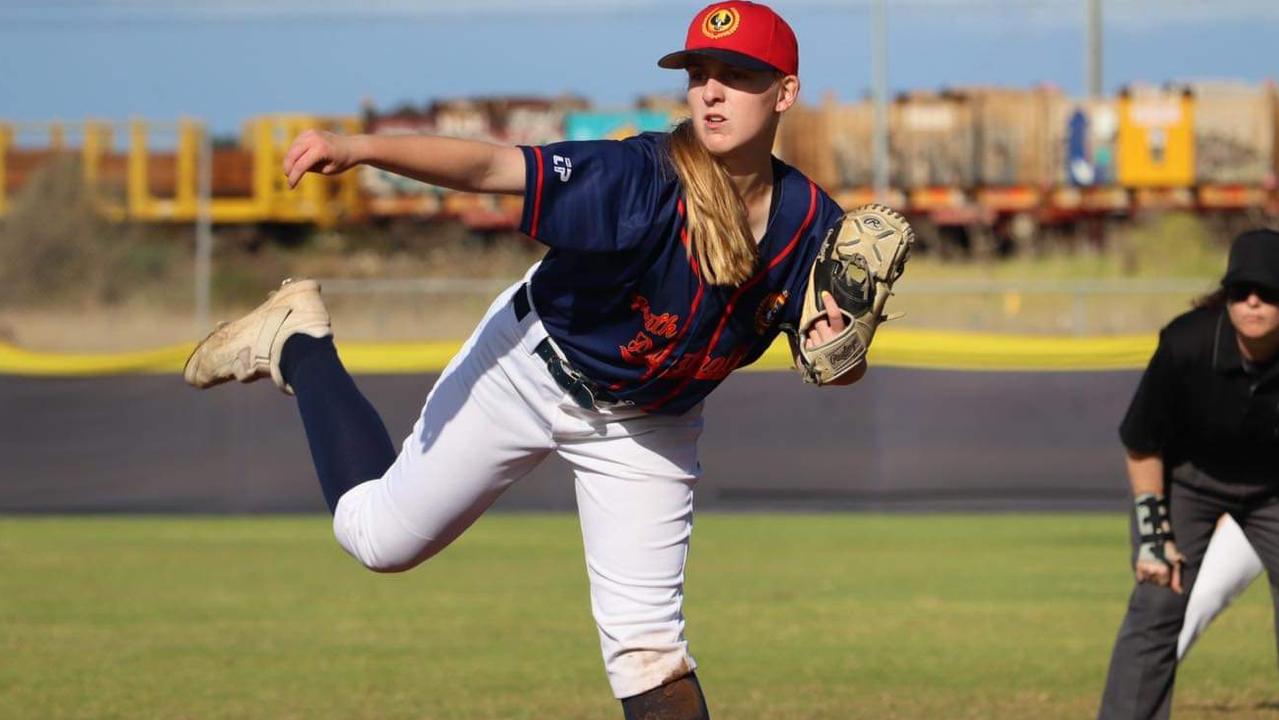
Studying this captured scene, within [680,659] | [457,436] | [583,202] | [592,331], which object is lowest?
[680,659]

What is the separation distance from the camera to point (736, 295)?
452 centimetres

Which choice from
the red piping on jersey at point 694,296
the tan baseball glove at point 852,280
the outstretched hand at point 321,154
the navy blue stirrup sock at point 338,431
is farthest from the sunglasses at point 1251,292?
the outstretched hand at point 321,154

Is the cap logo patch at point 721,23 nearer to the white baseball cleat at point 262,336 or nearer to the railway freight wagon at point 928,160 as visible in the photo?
the white baseball cleat at point 262,336

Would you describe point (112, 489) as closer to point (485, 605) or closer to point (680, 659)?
point (485, 605)

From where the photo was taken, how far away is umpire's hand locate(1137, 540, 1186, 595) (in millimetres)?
5859

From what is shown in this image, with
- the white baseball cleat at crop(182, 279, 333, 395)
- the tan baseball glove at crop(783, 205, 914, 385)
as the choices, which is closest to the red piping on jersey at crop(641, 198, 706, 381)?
the tan baseball glove at crop(783, 205, 914, 385)

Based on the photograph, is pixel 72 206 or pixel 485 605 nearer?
pixel 485 605

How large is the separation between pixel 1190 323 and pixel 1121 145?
2419 cm

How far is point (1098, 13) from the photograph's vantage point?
31.6 metres

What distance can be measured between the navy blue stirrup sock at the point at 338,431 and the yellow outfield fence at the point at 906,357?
9.33 m

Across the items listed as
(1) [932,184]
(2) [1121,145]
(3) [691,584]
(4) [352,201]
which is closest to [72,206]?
(4) [352,201]

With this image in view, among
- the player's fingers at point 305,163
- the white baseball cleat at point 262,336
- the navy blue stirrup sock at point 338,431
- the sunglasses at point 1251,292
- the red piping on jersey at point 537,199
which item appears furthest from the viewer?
the sunglasses at point 1251,292

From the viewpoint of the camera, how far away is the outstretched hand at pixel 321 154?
3836 millimetres

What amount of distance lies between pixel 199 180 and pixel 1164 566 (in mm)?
26012
